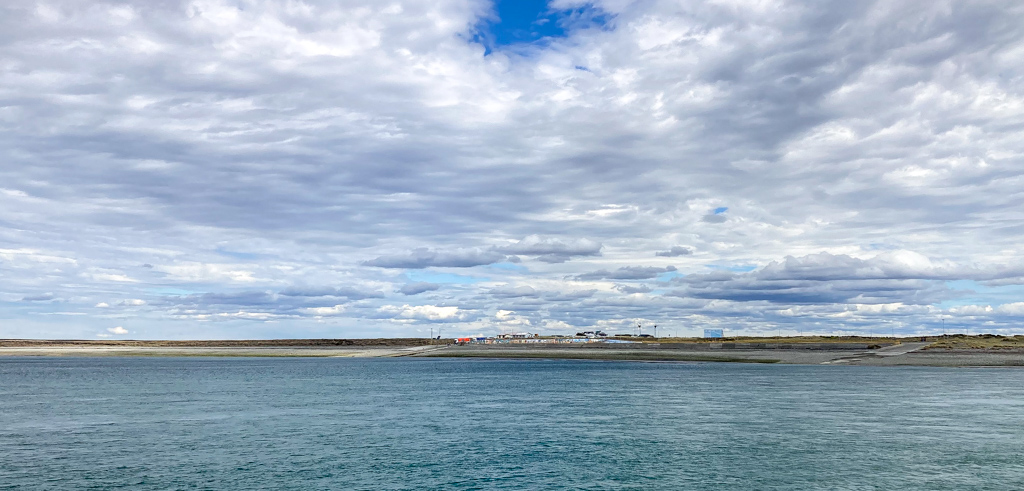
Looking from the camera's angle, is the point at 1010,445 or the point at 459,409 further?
the point at 459,409

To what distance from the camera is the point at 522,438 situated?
169ft

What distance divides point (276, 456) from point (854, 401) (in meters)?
58.0

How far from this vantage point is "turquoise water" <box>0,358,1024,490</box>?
37.6m

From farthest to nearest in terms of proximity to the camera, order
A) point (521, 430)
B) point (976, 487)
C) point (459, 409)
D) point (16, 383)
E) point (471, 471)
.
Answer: point (16, 383), point (459, 409), point (521, 430), point (471, 471), point (976, 487)

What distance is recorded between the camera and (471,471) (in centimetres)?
4000

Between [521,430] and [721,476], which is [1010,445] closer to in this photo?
[721,476]

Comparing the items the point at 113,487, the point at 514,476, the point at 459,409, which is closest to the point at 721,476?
the point at 514,476

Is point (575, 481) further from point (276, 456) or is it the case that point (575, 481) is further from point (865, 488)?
point (276, 456)

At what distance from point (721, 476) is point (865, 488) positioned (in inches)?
269

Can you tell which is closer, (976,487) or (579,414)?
(976,487)

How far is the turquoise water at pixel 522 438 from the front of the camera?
37.6 m

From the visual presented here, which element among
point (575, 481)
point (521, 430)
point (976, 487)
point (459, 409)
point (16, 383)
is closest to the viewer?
point (976, 487)

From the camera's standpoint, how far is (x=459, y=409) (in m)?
70.4

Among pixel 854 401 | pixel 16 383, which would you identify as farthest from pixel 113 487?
pixel 16 383
